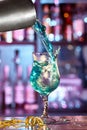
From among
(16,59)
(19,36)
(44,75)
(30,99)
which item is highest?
(19,36)

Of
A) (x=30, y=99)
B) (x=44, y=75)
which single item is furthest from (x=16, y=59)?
(x=44, y=75)

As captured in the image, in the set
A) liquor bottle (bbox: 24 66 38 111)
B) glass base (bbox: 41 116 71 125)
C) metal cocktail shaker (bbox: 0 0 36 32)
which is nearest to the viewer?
metal cocktail shaker (bbox: 0 0 36 32)

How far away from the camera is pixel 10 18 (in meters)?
0.94

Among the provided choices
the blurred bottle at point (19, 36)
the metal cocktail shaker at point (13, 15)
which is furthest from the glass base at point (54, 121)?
the blurred bottle at point (19, 36)

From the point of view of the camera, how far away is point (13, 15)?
3.07 feet

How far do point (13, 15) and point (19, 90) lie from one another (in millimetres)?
2211

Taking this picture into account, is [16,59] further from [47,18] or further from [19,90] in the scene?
[47,18]

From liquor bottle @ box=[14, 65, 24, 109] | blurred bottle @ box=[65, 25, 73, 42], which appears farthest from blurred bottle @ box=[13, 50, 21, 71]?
blurred bottle @ box=[65, 25, 73, 42]

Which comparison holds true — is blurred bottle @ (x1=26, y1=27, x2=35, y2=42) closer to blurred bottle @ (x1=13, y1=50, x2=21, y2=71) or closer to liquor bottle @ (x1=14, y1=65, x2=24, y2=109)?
blurred bottle @ (x1=13, y1=50, x2=21, y2=71)

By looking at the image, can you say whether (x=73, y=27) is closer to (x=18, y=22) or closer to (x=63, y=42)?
(x=63, y=42)

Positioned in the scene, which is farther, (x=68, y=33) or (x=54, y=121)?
(x=68, y=33)

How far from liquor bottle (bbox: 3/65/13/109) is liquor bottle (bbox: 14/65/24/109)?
43 mm

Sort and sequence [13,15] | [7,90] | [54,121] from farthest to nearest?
[7,90] < [54,121] < [13,15]

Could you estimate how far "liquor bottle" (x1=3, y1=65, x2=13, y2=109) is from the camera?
10.2 feet
